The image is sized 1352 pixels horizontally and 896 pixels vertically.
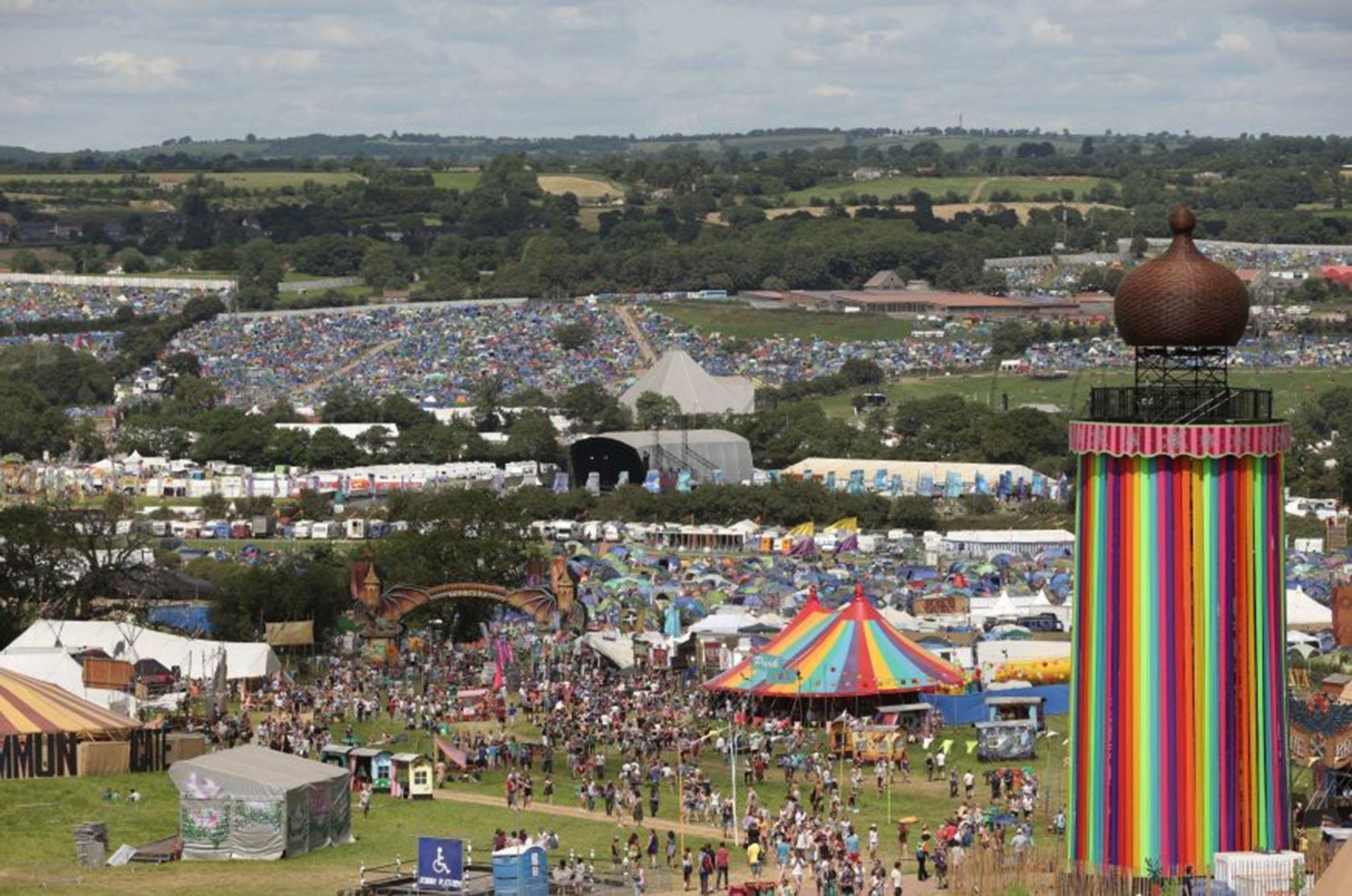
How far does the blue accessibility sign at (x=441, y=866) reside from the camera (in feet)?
115

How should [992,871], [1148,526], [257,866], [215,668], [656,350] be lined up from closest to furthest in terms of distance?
[1148,526] < [992,871] < [257,866] < [215,668] < [656,350]

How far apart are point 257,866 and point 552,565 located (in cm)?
2832

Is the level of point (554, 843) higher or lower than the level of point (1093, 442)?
lower

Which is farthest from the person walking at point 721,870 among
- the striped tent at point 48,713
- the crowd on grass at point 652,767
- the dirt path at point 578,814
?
the striped tent at point 48,713

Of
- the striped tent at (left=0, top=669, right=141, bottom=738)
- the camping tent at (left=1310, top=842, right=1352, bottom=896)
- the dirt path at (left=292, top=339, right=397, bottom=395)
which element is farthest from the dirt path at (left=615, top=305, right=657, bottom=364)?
the camping tent at (left=1310, top=842, right=1352, bottom=896)

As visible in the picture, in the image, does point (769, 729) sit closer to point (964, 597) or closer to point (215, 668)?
point (215, 668)

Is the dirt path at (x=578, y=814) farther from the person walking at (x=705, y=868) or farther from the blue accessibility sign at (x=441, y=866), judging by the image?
the blue accessibility sign at (x=441, y=866)

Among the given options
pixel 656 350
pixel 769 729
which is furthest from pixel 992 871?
pixel 656 350

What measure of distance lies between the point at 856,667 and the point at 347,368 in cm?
11028

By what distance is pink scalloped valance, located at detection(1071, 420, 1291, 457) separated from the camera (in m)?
30.4

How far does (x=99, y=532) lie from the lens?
69.4 meters

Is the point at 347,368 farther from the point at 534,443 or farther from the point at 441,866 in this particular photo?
the point at 441,866

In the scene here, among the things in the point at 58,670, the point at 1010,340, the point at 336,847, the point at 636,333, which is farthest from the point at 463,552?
the point at 636,333

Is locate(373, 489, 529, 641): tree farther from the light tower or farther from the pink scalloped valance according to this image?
the pink scalloped valance
